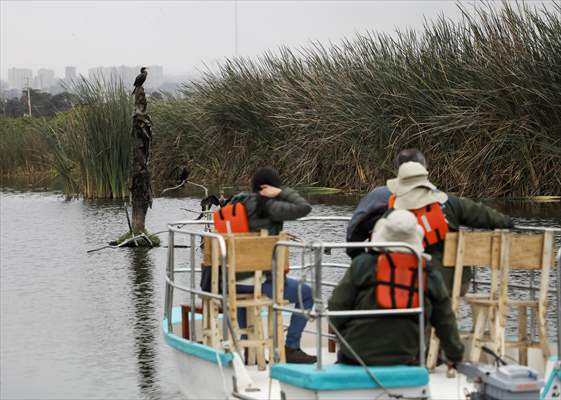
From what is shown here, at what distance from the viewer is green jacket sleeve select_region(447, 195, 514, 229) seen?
8.73 metres

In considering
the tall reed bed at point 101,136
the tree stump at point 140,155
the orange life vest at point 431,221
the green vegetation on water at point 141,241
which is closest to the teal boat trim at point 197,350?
the orange life vest at point 431,221

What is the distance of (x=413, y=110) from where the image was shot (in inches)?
1145

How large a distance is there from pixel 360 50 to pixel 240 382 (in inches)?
906

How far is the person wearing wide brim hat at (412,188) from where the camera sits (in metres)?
8.44

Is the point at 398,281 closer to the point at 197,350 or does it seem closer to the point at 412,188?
the point at 412,188

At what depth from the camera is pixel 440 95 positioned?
28328 millimetres

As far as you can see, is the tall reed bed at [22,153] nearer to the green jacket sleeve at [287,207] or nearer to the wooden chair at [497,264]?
the green jacket sleeve at [287,207]

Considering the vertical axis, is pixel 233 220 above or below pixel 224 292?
above

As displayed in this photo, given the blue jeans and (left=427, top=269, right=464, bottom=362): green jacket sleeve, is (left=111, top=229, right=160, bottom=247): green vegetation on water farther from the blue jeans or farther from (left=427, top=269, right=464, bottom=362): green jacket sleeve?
(left=427, top=269, right=464, bottom=362): green jacket sleeve

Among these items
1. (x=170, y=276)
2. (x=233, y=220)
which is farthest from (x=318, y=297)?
(x=170, y=276)

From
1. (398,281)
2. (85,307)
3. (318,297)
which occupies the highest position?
(398,281)

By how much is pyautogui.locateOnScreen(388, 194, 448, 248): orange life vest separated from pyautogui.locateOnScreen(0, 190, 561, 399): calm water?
2.99m

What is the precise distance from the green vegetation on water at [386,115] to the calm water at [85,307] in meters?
1.68

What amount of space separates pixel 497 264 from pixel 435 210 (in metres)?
0.59
